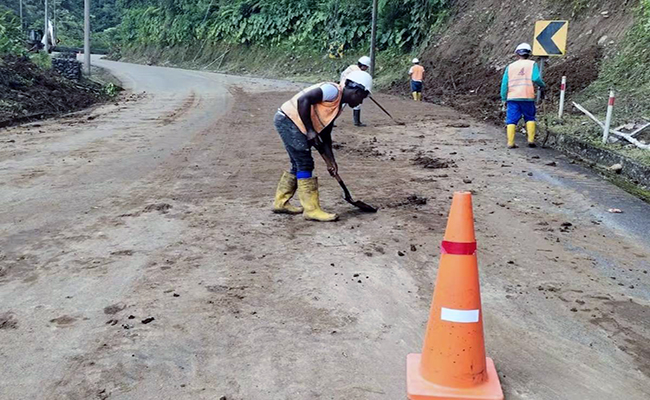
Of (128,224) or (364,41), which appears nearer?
(128,224)

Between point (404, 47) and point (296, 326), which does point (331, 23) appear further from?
point (296, 326)

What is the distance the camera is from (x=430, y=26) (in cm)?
2492

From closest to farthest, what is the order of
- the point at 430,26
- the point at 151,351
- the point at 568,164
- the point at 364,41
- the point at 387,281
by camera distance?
the point at 151,351
the point at 387,281
the point at 568,164
the point at 430,26
the point at 364,41

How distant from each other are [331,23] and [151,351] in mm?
30606

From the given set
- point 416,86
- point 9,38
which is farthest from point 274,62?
point 416,86

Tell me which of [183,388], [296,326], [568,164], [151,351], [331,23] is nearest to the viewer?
[183,388]

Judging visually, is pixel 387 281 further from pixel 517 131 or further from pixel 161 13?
pixel 161 13

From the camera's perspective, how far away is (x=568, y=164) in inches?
352

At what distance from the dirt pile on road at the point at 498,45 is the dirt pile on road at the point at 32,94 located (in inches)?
387

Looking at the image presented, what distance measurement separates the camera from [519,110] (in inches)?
410

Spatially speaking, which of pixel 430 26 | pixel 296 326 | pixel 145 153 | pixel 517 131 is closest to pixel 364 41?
pixel 430 26

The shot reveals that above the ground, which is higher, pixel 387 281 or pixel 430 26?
pixel 430 26

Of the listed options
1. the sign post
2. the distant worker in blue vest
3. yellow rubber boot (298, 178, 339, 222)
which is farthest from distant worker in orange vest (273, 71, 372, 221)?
the sign post

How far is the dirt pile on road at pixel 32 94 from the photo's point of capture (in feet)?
44.8
